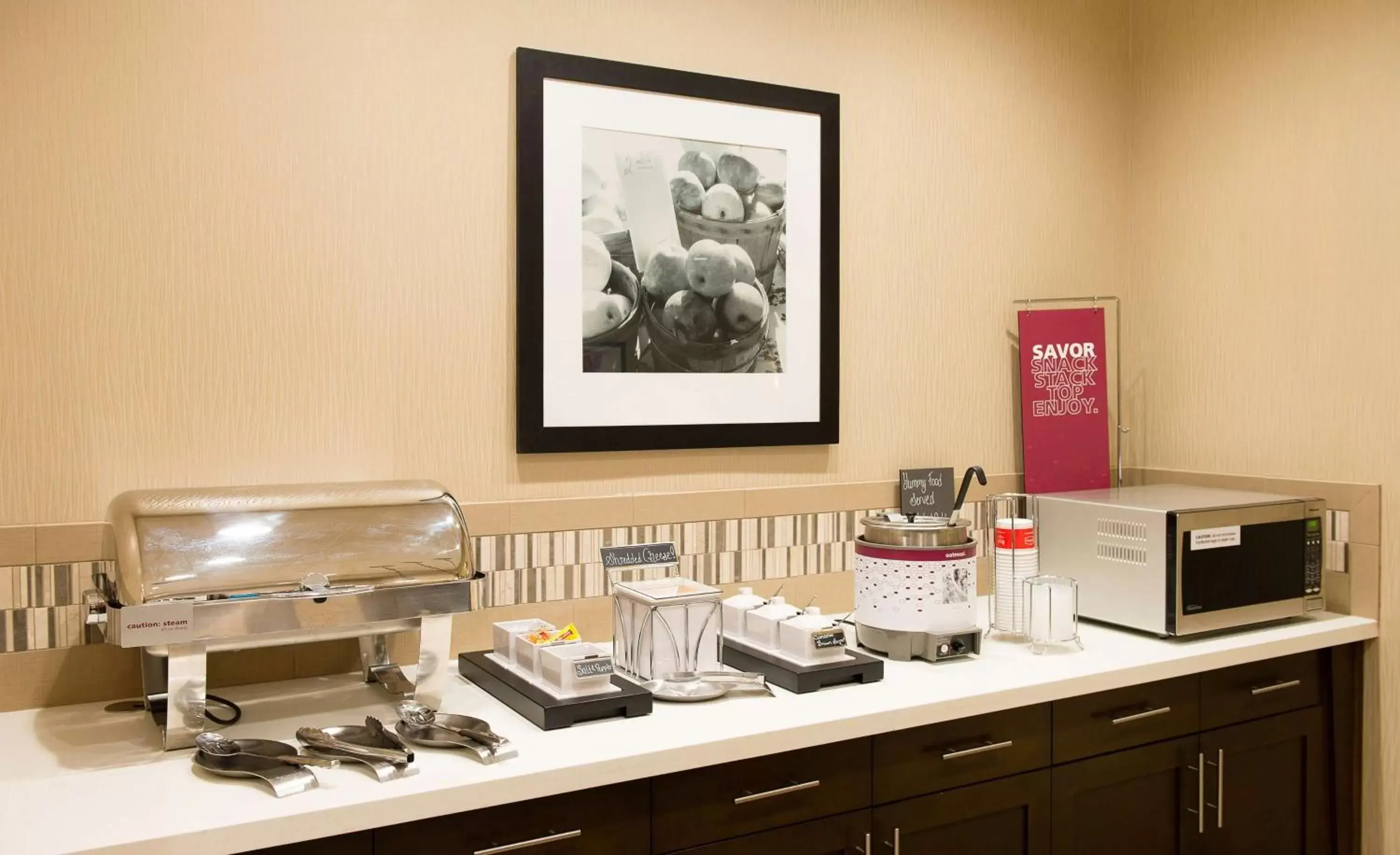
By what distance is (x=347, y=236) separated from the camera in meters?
2.07

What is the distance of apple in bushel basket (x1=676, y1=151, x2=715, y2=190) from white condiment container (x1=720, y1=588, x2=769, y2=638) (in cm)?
91

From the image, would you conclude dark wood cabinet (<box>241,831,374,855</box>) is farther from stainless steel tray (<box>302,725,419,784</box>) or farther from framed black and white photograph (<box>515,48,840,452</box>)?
framed black and white photograph (<box>515,48,840,452</box>)

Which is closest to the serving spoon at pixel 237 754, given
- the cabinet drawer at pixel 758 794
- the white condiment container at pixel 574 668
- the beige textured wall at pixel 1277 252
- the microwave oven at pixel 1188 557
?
the white condiment container at pixel 574 668

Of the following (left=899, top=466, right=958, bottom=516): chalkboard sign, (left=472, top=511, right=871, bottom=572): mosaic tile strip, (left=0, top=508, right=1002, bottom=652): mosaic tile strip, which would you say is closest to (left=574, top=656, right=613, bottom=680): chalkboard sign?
(left=0, top=508, right=1002, bottom=652): mosaic tile strip

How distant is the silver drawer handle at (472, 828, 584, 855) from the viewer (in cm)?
156

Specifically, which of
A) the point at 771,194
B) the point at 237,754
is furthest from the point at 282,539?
the point at 771,194

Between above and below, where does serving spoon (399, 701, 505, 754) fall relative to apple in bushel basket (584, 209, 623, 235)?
below

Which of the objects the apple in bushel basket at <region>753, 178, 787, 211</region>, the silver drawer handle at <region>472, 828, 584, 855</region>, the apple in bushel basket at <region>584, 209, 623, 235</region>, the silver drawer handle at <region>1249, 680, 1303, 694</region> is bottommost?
the silver drawer handle at <region>472, 828, 584, 855</region>

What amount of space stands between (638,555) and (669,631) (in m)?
0.22

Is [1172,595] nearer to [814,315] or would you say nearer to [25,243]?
[814,315]

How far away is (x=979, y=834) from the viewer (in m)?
2.01

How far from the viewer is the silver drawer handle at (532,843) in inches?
61.4

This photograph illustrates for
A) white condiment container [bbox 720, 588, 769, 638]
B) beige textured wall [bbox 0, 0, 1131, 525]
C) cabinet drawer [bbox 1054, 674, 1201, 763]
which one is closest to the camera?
beige textured wall [bbox 0, 0, 1131, 525]

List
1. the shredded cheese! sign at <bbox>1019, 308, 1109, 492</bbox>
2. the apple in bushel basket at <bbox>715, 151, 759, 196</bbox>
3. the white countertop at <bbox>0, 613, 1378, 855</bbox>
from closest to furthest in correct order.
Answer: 1. the white countertop at <bbox>0, 613, 1378, 855</bbox>
2. the apple in bushel basket at <bbox>715, 151, 759, 196</bbox>
3. the shredded cheese! sign at <bbox>1019, 308, 1109, 492</bbox>
